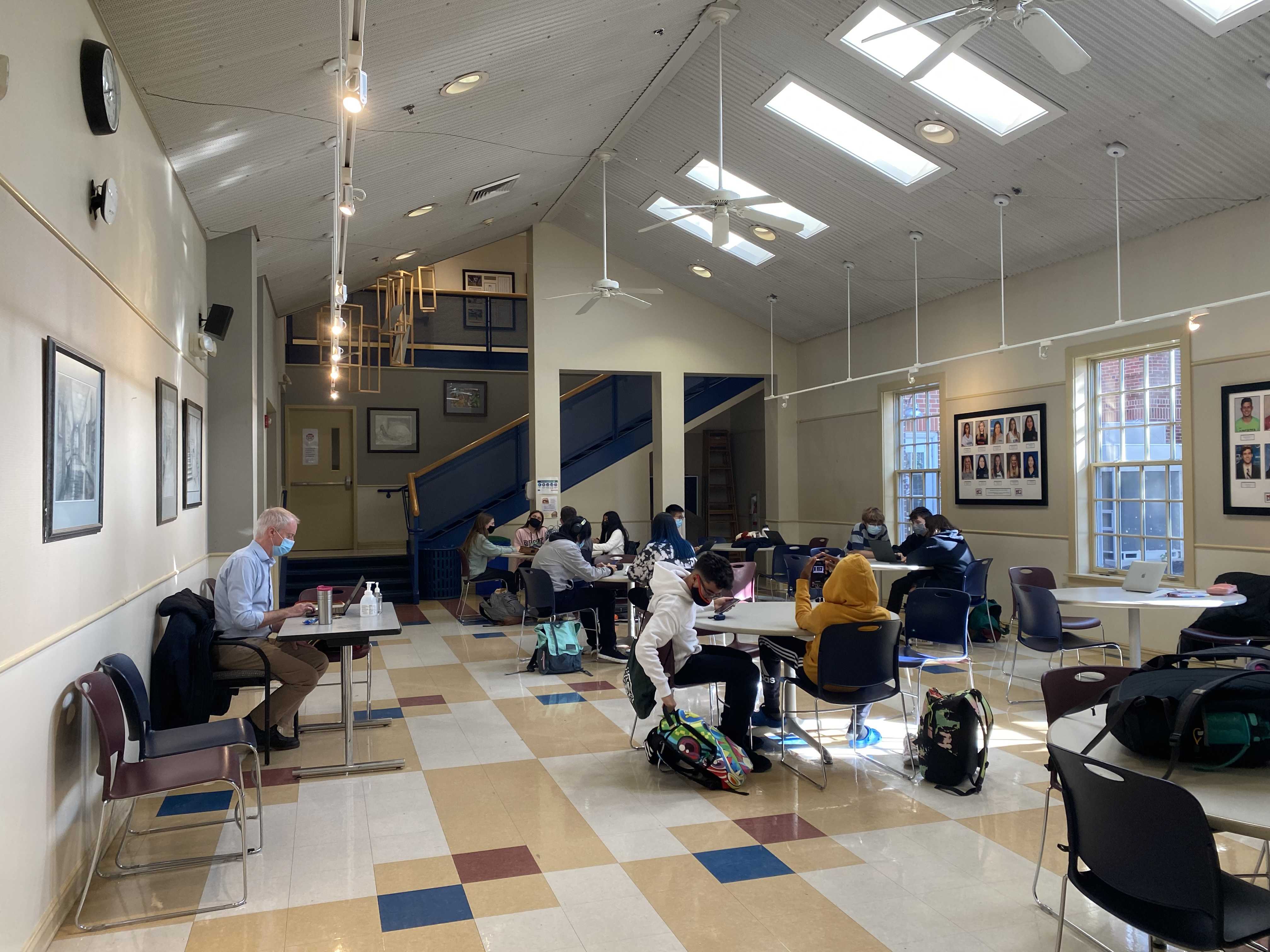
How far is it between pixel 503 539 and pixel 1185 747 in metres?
9.07

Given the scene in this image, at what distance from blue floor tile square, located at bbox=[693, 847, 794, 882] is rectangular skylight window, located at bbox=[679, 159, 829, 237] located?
21.6 ft

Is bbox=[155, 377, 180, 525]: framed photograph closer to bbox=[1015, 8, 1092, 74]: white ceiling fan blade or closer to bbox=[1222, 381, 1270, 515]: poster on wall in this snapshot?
bbox=[1015, 8, 1092, 74]: white ceiling fan blade

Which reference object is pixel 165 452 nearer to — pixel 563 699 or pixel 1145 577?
pixel 563 699

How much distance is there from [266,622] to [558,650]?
2731 mm

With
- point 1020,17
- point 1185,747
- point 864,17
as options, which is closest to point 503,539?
point 864,17

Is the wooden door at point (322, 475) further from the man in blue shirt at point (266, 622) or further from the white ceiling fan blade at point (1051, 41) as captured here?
the white ceiling fan blade at point (1051, 41)

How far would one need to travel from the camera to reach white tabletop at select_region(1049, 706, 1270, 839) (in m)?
2.02

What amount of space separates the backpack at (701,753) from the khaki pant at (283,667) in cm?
199

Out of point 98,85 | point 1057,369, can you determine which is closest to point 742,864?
point 98,85

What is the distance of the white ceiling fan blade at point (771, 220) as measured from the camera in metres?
6.09

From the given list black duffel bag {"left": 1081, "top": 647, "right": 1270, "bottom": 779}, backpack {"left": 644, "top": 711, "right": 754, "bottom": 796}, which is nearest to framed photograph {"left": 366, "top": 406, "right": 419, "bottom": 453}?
backpack {"left": 644, "top": 711, "right": 754, "bottom": 796}

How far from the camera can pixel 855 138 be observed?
764 cm

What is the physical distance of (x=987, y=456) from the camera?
361 inches

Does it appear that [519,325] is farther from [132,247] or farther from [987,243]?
[132,247]
